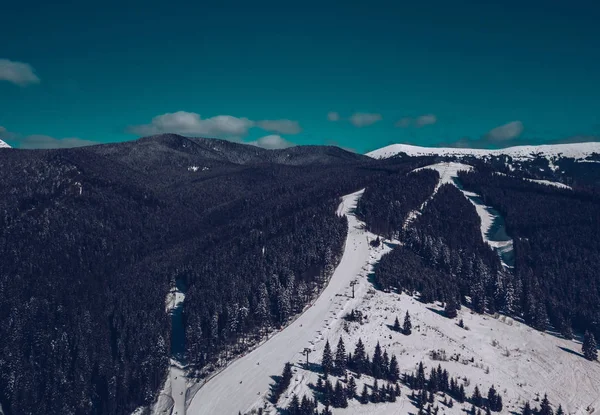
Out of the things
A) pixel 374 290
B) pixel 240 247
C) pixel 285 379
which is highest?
pixel 240 247

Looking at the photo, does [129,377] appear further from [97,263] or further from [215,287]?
[97,263]

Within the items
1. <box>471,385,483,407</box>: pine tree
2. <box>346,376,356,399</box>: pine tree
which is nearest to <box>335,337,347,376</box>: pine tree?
<box>346,376,356,399</box>: pine tree

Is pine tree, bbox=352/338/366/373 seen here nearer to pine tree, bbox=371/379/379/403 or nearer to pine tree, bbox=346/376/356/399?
pine tree, bbox=346/376/356/399

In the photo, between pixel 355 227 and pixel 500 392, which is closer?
pixel 500 392

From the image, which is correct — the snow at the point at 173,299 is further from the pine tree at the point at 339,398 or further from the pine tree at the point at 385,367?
the pine tree at the point at 385,367

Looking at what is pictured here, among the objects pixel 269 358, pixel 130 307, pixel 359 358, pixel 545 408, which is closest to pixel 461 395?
pixel 545 408

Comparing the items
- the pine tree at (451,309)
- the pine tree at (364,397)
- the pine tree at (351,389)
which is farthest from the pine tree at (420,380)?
the pine tree at (451,309)

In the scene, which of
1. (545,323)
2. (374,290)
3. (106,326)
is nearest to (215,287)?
(106,326)
